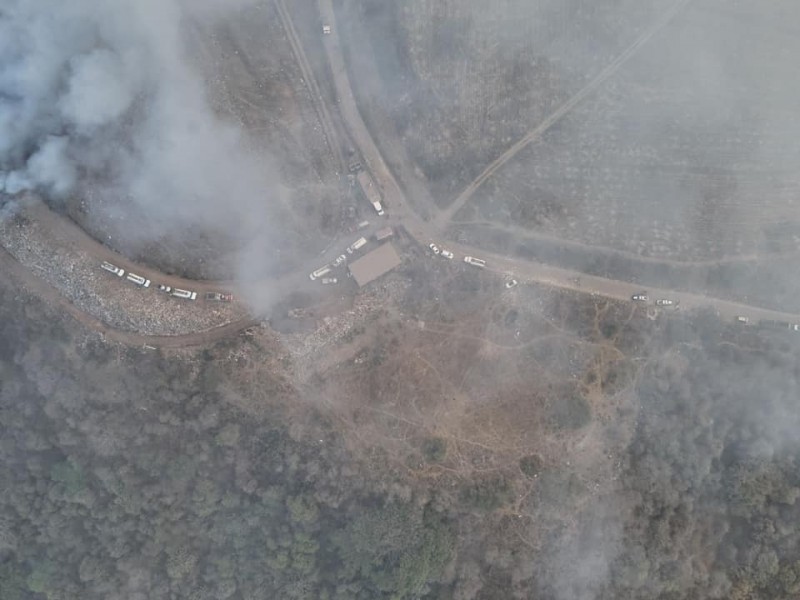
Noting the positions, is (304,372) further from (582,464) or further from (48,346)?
(582,464)

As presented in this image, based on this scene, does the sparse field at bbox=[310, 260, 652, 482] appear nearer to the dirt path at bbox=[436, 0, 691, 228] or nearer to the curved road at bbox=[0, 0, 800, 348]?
the curved road at bbox=[0, 0, 800, 348]

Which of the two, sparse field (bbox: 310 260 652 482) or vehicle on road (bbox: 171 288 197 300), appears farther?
vehicle on road (bbox: 171 288 197 300)

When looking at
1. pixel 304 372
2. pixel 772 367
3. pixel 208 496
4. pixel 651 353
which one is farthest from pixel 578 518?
pixel 208 496

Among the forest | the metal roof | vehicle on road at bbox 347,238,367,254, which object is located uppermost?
vehicle on road at bbox 347,238,367,254

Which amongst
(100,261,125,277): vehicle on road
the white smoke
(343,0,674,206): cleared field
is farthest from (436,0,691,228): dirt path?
(100,261,125,277): vehicle on road

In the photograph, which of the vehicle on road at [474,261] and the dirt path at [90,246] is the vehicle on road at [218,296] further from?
the vehicle on road at [474,261]

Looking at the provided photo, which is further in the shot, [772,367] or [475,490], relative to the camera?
[772,367]

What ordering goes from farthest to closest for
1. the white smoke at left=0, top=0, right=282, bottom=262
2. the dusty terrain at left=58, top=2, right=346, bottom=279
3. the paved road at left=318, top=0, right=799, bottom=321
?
the paved road at left=318, top=0, right=799, bottom=321, the dusty terrain at left=58, top=2, right=346, bottom=279, the white smoke at left=0, top=0, right=282, bottom=262
